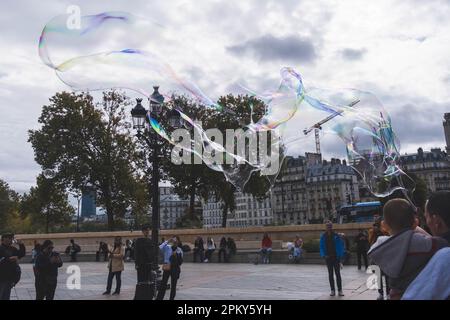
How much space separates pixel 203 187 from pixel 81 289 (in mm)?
29084

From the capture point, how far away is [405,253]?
9.35 ft

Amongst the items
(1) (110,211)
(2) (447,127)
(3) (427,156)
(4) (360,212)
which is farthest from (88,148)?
(3) (427,156)

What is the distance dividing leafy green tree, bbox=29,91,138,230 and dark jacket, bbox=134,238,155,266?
29.3 meters

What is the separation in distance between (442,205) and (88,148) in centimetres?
3888

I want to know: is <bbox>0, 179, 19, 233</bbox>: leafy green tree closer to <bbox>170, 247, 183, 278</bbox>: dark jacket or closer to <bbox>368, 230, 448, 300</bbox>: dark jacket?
<bbox>170, 247, 183, 278</bbox>: dark jacket

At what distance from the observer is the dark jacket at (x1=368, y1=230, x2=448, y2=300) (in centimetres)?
285

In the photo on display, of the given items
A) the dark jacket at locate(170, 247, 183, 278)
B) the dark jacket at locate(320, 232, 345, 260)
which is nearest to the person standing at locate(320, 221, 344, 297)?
the dark jacket at locate(320, 232, 345, 260)

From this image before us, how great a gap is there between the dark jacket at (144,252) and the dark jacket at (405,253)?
7270mm

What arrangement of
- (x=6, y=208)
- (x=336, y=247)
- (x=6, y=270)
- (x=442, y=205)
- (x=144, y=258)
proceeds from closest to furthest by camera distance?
(x=442, y=205) < (x=6, y=270) < (x=144, y=258) < (x=336, y=247) < (x=6, y=208)

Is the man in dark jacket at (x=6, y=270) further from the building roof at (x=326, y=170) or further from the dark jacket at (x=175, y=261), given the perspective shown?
the building roof at (x=326, y=170)

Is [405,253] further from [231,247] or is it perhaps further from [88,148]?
[88,148]

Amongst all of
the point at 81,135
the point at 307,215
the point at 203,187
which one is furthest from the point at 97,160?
the point at 307,215
